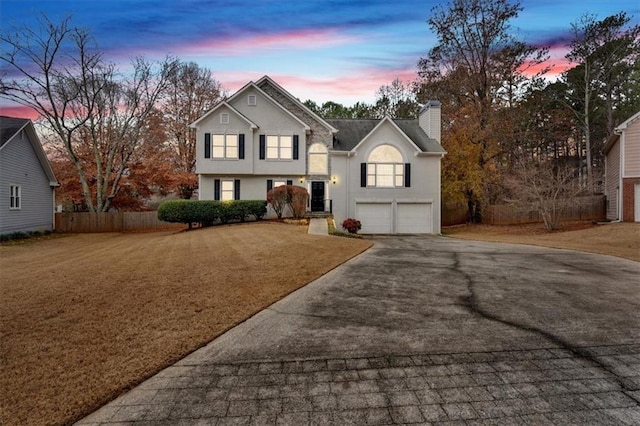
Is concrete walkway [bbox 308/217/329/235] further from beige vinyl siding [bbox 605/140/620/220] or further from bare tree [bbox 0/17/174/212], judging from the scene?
beige vinyl siding [bbox 605/140/620/220]

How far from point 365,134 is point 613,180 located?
51.4 ft

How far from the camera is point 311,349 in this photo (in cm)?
402

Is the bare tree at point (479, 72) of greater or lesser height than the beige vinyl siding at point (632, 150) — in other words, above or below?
above

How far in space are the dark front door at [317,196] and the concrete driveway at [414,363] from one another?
1553cm

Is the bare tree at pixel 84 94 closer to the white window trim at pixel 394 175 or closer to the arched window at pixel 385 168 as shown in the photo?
the arched window at pixel 385 168

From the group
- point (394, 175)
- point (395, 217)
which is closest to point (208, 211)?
point (395, 217)

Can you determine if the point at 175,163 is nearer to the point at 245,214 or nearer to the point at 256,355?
the point at 245,214

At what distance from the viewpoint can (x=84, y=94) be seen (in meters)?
24.8

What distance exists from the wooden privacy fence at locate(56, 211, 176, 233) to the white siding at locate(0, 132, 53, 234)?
0.84 m

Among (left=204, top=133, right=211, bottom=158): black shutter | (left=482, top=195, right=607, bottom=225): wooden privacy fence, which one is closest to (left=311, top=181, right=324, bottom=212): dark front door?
(left=204, top=133, right=211, bottom=158): black shutter

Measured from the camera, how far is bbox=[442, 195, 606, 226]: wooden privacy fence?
79.7 feet

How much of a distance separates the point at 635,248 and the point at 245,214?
17724mm

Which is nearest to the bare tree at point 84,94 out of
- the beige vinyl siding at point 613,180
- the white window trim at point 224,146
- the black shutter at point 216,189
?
the white window trim at point 224,146

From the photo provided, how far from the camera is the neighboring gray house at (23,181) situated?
17.6 metres
